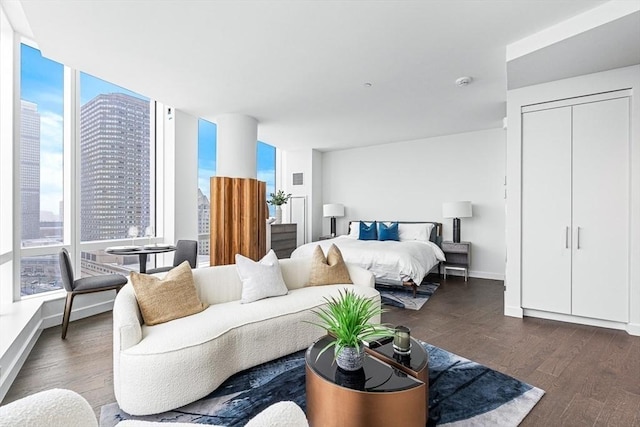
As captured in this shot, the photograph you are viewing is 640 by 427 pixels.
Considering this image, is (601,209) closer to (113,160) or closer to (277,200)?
(277,200)

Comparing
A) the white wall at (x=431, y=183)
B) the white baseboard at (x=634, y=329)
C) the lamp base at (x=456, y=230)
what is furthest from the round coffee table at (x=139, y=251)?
the white baseboard at (x=634, y=329)

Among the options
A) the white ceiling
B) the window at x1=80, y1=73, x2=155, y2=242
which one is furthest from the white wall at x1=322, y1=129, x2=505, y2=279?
the window at x1=80, y1=73, x2=155, y2=242

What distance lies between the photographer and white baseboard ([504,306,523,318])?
364cm

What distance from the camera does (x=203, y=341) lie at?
1979 mm

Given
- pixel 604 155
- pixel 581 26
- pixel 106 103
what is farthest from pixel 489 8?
pixel 106 103

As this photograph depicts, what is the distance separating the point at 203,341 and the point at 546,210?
3.84 metres

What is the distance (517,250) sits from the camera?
366 cm

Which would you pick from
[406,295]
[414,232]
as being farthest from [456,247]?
[406,295]

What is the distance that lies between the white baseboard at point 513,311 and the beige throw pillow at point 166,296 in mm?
3499

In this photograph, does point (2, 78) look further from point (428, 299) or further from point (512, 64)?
point (428, 299)

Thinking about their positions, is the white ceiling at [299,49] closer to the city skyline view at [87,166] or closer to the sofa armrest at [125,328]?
the city skyline view at [87,166]

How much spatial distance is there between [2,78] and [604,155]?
6432 millimetres

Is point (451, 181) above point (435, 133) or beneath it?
beneath

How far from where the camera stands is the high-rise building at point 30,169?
3.38 metres
